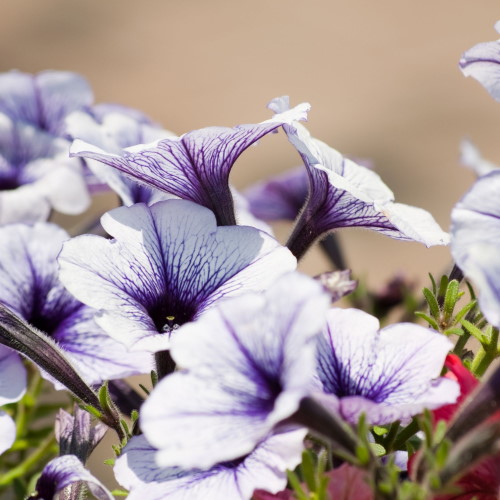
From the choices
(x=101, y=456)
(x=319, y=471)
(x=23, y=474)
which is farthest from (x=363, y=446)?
(x=101, y=456)

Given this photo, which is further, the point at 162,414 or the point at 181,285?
the point at 181,285

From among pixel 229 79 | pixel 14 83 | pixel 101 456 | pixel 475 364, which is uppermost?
pixel 14 83

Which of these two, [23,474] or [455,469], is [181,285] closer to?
[455,469]

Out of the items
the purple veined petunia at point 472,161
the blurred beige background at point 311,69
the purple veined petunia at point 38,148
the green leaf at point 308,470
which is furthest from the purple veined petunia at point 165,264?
the blurred beige background at point 311,69

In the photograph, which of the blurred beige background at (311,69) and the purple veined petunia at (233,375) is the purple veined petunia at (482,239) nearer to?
the purple veined petunia at (233,375)

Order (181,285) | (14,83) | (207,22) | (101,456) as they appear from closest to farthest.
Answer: (181,285), (14,83), (101,456), (207,22)

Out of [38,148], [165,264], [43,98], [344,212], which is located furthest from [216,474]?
[43,98]
